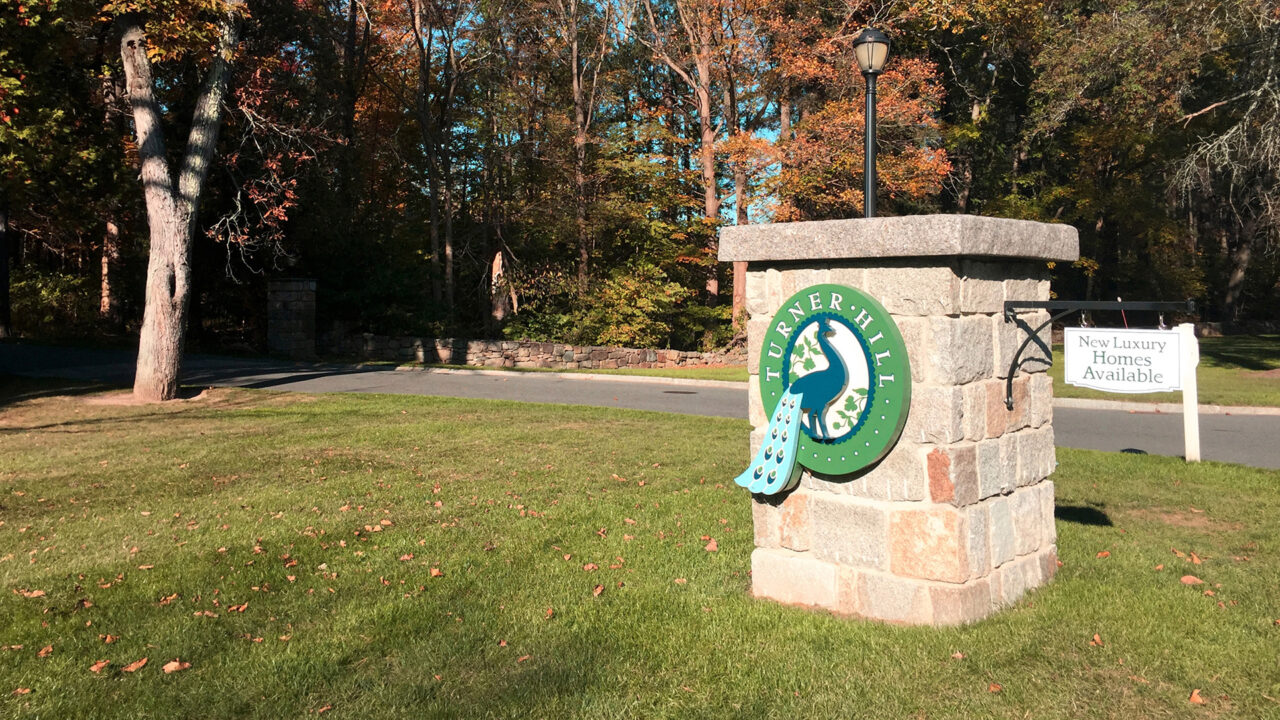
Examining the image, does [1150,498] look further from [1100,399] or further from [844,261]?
[1100,399]

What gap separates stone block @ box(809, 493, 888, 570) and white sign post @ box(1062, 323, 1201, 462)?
1620mm

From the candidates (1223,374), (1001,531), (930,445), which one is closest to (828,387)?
(930,445)

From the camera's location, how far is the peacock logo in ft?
13.9

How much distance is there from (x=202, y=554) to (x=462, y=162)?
25.3 m

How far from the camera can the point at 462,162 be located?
97.2ft

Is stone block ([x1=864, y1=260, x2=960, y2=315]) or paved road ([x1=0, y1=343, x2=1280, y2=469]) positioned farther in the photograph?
paved road ([x1=0, y1=343, x2=1280, y2=469])

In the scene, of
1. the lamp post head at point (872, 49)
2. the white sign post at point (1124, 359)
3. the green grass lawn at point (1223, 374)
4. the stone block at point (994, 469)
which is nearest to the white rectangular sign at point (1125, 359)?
the white sign post at point (1124, 359)

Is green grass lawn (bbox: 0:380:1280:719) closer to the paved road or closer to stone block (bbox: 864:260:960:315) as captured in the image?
stone block (bbox: 864:260:960:315)

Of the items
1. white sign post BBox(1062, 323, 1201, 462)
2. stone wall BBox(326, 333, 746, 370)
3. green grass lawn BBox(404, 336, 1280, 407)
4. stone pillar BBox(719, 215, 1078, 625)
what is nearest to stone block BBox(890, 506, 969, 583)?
stone pillar BBox(719, 215, 1078, 625)

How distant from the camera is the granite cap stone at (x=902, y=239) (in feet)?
13.1

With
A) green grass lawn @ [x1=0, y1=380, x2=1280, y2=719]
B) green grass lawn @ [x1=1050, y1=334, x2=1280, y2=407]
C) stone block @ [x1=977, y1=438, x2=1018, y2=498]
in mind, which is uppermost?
stone block @ [x1=977, y1=438, x2=1018, y2=498]

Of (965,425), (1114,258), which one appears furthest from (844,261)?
(1114,258)

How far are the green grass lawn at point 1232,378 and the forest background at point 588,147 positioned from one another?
3.27 meters

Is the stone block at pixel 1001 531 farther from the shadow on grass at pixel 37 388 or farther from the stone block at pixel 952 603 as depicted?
the shadow on grass at pixel 37 388
